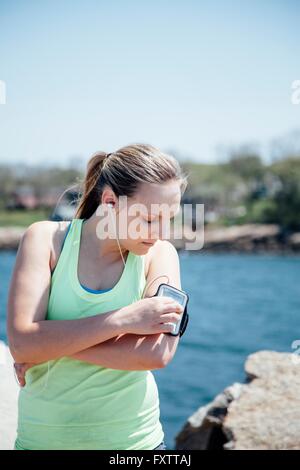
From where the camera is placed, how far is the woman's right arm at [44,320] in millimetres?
1646

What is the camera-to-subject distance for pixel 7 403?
2.99 metres

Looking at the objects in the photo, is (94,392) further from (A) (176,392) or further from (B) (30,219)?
(B) (30,219)

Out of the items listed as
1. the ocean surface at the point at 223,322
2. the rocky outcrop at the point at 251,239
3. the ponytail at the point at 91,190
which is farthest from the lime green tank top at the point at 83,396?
the rocky outcrop at the point at 251,239

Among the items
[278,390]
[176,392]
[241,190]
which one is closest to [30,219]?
[241,190]

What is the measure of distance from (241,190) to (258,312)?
26054 mm

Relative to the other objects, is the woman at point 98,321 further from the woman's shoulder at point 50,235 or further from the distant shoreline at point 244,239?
the distant shoreline at point 244,239

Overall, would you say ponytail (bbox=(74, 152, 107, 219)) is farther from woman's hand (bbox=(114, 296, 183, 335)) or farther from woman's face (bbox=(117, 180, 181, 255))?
woman's hand (bbox=(114, 296, 183, 335))

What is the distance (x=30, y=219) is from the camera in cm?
5194

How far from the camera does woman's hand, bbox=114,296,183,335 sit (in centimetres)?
166

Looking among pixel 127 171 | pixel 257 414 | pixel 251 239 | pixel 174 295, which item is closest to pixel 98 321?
pixel 174 295

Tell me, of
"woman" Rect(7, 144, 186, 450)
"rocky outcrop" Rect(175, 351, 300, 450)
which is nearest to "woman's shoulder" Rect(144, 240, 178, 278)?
"woman" Rect(7, 144, 186, 450)

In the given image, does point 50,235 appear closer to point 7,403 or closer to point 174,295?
point 174,295

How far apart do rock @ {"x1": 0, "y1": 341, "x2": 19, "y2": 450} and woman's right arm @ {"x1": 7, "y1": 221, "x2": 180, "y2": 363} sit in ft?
4.09

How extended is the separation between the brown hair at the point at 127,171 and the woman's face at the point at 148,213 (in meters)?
0.02
